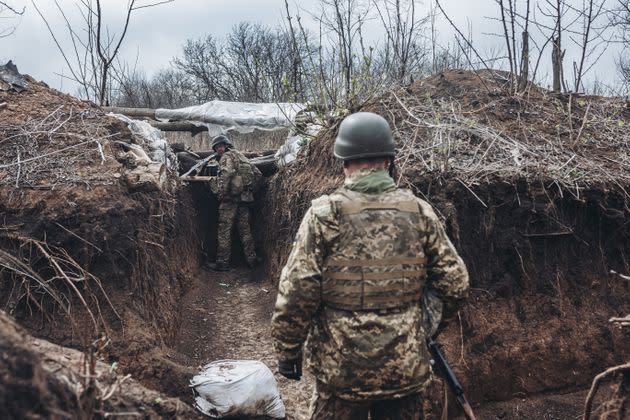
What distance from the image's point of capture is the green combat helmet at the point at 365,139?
8.70 ft

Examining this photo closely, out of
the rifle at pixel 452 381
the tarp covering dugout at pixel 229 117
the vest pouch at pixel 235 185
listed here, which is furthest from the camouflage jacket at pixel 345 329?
the tarp covering dugout at pixel 229 117

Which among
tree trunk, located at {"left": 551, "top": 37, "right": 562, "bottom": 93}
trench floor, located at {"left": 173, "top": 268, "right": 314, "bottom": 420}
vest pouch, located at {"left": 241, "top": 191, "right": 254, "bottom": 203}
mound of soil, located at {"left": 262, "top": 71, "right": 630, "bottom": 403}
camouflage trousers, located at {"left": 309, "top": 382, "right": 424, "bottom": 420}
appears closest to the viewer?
camouflage trousers, located at {"left": 309, "top": 382, "right": 424, "bottom": 420}

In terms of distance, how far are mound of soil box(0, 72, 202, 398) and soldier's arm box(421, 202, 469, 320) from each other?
82.2 inches

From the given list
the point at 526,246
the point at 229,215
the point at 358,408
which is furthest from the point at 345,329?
the point at 229,215

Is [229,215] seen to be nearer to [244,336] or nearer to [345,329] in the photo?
[244,336]

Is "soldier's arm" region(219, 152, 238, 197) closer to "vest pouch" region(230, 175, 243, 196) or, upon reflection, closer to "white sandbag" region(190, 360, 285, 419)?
"vest pouch" region(230, 175, 243, 196)

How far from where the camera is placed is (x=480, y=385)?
14.9 feet

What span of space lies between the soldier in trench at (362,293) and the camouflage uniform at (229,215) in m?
6.29

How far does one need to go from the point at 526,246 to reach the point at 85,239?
12.7 ft

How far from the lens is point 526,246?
16.1ft

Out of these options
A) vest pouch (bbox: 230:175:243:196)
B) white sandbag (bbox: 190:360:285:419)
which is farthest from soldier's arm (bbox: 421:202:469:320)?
vest pouch (bbox: 230:175:243:196)

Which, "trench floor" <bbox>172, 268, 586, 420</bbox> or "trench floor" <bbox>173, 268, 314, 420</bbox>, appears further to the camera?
"trench floor" <bbox>173, 268, 314, 420</bbox>

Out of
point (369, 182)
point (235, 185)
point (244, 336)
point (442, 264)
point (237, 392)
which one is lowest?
point (244, 336)

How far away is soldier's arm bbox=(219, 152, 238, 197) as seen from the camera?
8727mm
